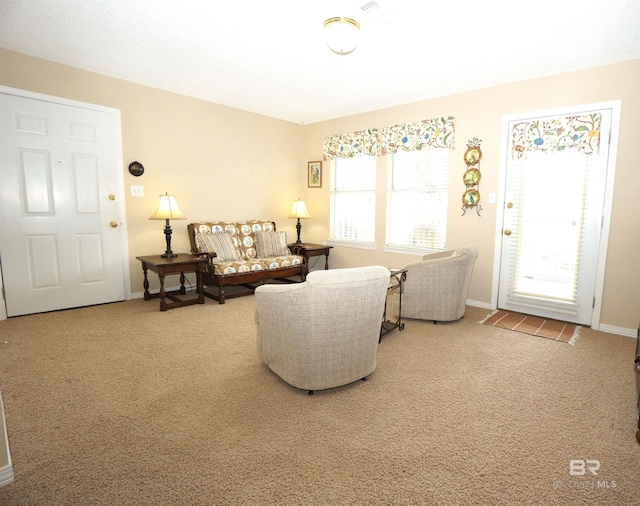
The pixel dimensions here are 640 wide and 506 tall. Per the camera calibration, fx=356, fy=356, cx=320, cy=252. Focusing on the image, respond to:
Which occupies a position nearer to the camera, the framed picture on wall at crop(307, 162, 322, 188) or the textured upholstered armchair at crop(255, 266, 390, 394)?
the textured upholstered armchair at crop(255, 266, 390, 394)

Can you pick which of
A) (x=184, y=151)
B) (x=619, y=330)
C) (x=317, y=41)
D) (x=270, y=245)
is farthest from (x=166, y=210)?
(x=619, y=330)

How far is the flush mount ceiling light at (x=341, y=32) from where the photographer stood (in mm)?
2346

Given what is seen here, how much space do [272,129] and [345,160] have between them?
121 cm

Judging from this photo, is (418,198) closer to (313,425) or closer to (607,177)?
(607,177)

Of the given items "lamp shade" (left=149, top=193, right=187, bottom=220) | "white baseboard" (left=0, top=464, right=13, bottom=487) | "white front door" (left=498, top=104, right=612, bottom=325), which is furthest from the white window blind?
"white baseboard" (left=0, top=464, right=13, bottom=487)

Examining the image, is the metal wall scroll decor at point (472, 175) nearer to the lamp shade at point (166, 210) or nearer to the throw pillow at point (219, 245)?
the throw pillow at point (219, 245)

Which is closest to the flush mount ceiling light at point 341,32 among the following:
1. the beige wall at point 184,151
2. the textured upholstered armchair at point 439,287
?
the textured upholstered armchair at point 439,287

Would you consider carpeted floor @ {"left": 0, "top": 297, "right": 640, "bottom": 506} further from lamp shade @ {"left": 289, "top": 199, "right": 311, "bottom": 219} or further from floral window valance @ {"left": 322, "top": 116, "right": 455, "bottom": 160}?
lamp shade @ {"left": 289, "top": 199, "right": 311, "bottom": 219}

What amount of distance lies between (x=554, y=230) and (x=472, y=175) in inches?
40.3

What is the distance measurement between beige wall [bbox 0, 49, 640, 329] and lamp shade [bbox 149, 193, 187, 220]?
339mm

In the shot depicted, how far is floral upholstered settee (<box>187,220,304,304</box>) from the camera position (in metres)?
4.20

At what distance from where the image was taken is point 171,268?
3.79 meters

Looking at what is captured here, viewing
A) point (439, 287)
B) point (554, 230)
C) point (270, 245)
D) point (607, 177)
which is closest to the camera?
point (607, 177)

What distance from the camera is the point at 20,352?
277 cm
